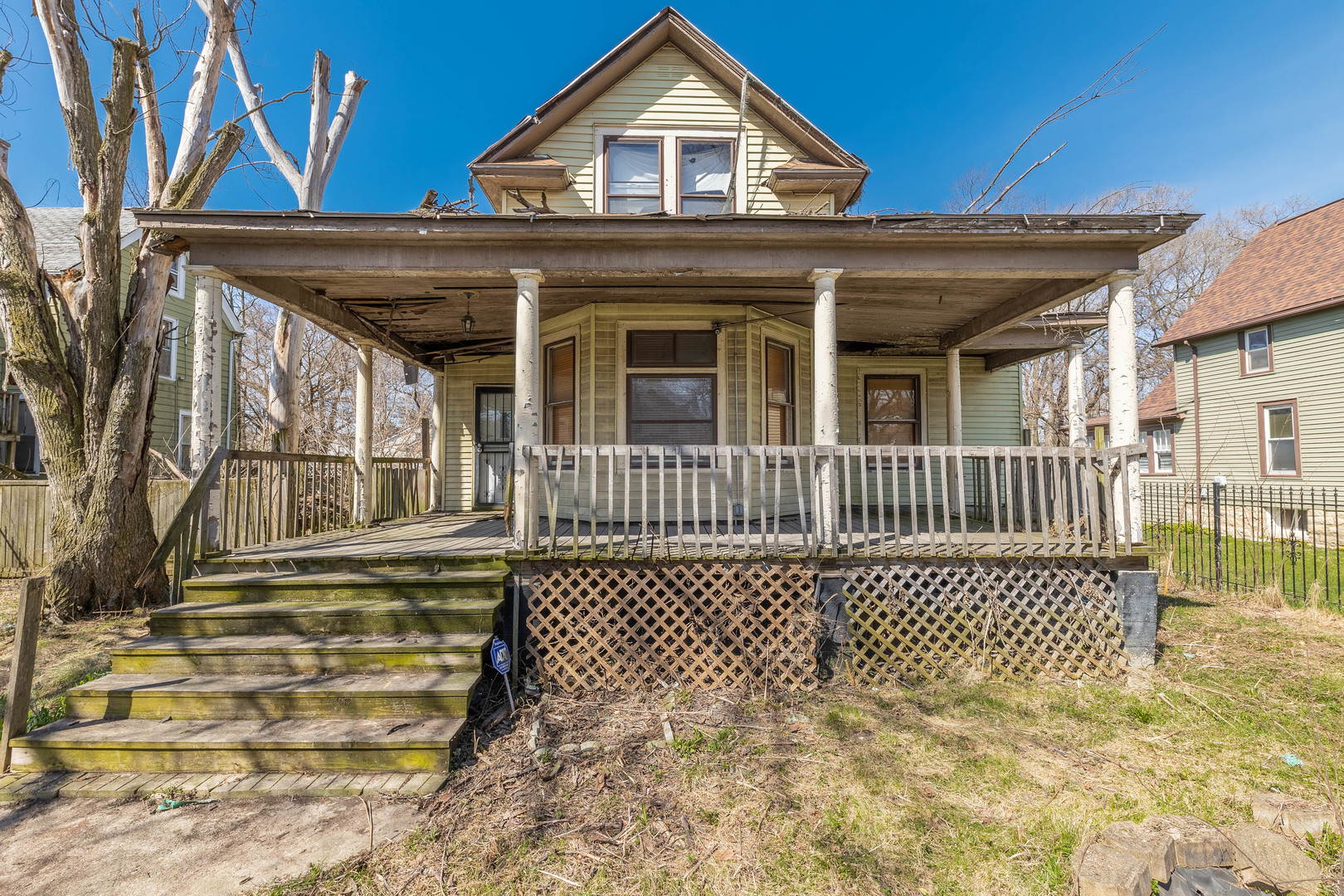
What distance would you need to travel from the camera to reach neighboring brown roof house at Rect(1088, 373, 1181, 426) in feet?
56.6

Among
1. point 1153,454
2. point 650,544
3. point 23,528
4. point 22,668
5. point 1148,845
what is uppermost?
point 1153,454

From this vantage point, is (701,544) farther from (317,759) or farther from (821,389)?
(317,759)

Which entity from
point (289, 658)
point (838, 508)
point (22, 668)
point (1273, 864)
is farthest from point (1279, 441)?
point (22, 668)

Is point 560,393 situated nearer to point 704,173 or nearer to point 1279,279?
point 704,173

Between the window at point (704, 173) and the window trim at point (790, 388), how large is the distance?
6.84ft

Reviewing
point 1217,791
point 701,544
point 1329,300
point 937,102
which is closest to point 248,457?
point 701,544

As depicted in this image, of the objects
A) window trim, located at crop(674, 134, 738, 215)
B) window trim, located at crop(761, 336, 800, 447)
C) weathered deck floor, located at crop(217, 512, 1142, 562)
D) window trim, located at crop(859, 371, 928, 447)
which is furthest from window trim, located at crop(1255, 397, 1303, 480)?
window trim, located at crop(674, 134, 738, 215)

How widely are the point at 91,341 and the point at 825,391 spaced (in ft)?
25.9

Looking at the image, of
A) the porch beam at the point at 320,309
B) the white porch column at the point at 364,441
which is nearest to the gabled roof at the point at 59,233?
the white porch column at the point at 364,441

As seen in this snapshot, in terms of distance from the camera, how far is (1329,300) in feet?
40.2

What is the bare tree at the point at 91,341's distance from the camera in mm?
6297

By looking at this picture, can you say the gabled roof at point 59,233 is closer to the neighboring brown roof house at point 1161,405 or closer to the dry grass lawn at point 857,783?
the dry grass lawn at point 857,783

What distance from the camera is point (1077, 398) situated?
8672mm

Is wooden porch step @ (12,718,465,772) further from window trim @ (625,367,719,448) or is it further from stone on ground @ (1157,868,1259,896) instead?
window trim @ (625,367,719,448)
